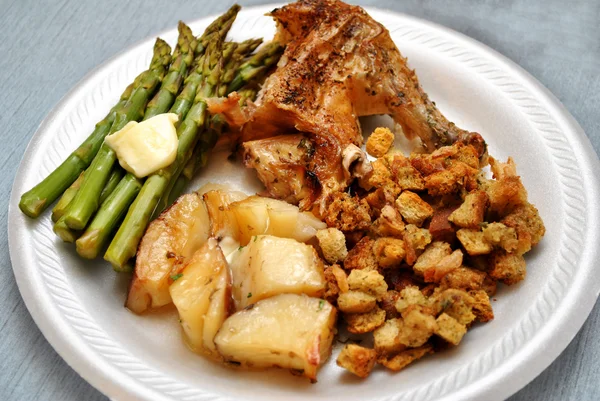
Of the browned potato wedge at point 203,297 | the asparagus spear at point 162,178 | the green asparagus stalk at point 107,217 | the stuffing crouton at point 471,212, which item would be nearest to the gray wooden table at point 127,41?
the green asparagus stalk at point 107,217

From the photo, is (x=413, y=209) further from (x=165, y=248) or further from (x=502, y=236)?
(x=165, y=248)

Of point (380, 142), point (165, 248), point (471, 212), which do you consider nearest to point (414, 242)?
point (471, 212)

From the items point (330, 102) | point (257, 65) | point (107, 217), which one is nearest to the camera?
point (107, 217)

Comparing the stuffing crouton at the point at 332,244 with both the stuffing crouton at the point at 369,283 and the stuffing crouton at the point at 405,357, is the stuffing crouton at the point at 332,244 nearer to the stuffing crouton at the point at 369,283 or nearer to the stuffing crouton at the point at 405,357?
the stuffing crouton at the point at 369,283

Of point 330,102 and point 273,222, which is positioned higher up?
point 330,102

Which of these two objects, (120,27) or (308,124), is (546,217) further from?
(120,27)

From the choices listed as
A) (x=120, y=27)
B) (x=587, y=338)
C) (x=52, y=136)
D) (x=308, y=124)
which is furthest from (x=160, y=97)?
(x=587, y=338)

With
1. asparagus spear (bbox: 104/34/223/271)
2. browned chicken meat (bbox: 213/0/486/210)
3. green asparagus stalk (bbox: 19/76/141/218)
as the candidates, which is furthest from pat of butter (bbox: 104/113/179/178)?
browned chicken meat (bbox: 213/0/486/210)
